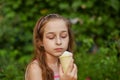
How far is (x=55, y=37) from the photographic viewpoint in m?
3.38

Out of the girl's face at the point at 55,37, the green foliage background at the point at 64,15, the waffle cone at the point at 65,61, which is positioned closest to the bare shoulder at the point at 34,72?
the girl's face at the point at 55,37

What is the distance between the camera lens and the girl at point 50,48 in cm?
338

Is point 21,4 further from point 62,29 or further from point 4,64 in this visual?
point 62,29

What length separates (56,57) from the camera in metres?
3.51

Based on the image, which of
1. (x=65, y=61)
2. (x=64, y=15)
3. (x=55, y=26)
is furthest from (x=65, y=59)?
(x=64, y=15)

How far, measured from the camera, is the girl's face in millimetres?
3375

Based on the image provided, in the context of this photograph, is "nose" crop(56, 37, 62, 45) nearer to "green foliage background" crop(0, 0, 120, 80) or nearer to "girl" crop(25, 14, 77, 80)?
"girl" crop(25, 14, 77, 80)

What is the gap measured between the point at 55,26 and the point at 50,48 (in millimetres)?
166

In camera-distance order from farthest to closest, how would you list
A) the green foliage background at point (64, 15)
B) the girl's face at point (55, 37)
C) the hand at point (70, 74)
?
1. the green foliage background at point (64, 15)
2. the girl's face at point (55, 37)
3. the hand at point (70, 74)

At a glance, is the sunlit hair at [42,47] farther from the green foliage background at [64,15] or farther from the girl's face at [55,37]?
the green foliage background at [64,15]

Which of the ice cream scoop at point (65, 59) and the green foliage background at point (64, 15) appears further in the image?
the green foliage background at point (64, 15)

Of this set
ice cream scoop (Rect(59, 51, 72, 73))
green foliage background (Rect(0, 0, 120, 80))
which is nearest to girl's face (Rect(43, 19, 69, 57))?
ice cream scoop (Rect(59, 51, 72, 73))

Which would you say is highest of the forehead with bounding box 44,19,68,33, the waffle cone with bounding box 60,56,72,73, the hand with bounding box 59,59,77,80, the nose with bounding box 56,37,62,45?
the forehead with bounding box 44,19,68,33

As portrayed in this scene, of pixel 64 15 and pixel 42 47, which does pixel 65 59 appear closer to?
pixel 42 47
